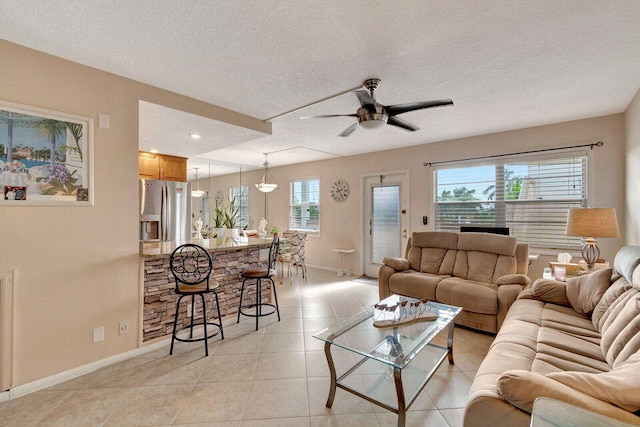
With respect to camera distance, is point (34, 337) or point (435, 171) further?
point (435, 171)

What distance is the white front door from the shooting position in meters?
5.34

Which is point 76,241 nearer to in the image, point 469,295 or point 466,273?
point 469,295

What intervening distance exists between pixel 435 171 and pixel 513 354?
3.67 meters

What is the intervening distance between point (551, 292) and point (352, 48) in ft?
8.93

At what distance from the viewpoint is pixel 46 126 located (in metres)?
2.18

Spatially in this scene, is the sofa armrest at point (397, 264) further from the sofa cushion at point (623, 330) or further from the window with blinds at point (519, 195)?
the sofa cushion at point (623, 330)

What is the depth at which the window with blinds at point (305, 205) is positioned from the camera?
679cm

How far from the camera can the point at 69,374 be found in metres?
2.29

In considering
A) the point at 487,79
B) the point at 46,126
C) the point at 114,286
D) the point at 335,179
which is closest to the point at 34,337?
the point at 114,286

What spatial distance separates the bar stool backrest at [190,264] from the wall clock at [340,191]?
11.8 feet

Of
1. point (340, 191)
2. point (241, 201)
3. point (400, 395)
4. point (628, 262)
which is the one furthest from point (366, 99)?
point (241, 201)

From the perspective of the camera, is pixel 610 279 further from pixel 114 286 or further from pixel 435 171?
pixel 114 286

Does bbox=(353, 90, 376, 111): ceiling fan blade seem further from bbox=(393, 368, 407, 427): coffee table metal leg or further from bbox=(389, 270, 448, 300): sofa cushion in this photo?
bbox=(389, 270, 448, 300): sofa cushion

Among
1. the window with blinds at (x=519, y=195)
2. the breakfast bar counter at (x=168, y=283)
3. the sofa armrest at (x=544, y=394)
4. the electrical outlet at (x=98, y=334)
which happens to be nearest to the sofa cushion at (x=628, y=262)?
the sofa armrest at (x=544, y=394)
